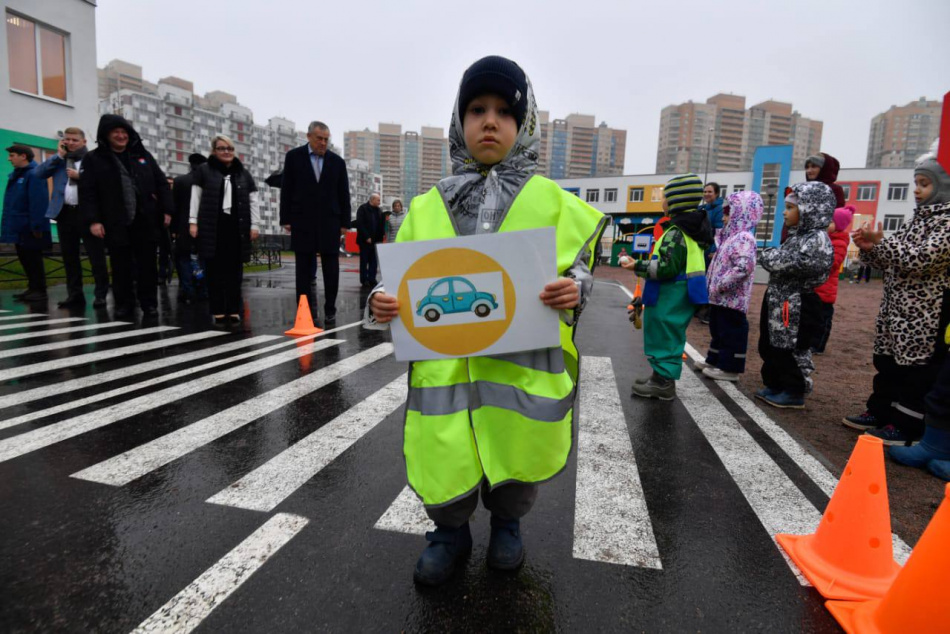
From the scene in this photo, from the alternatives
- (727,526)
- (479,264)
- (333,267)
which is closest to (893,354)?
(727,526)

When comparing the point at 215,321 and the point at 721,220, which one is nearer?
the point at 215,321

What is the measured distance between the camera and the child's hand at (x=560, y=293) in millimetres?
1725

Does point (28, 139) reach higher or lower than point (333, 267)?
higher

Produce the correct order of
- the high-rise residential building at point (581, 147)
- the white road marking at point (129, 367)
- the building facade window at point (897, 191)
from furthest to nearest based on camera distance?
the high-rise residential building at point (581, 147) < the building facade window at point (897, 191) < the white road marking at point (129, 367)

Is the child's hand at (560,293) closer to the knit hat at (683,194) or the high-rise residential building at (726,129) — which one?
the knit hat at (683,194)

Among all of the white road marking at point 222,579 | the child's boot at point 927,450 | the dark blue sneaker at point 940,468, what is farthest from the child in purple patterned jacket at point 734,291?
the white road marking at point 222,579

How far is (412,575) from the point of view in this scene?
2064 millimetres

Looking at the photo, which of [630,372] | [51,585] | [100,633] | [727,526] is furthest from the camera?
[630,372]

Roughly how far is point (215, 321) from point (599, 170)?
15412cm

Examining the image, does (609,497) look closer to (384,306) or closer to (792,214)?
(384,306)

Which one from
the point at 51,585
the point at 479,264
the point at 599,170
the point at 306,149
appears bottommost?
the point at 51,585

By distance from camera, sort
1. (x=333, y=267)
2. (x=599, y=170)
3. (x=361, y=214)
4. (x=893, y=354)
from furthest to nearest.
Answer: (x=599, y=170), (x=361, y=214), (x=333, y=267), (x=893, y=354)

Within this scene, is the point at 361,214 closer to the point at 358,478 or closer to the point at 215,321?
the point at 215,321

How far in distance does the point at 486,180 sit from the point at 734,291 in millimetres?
4363
